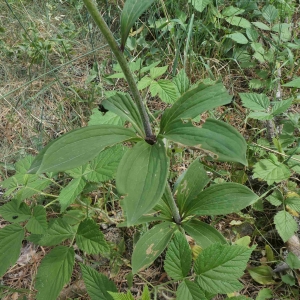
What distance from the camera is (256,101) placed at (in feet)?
6.93

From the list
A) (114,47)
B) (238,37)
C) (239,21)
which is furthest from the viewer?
(239,21)

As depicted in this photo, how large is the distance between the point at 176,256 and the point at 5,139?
1.71 metres

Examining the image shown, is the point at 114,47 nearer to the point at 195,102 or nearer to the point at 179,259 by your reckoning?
the point at 195,102

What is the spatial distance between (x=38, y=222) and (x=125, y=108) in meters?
0.65

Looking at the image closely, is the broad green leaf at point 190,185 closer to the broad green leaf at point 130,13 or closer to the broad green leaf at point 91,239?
the broad green leaf at point 91,239

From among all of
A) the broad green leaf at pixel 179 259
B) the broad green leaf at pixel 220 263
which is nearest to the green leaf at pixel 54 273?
the broad green leaf at pixel 179 259

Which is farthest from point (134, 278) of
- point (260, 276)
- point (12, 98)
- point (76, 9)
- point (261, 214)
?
point (76, 9)

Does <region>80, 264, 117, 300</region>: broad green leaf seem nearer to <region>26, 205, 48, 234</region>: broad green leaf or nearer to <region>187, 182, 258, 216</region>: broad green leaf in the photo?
<region>26, 205, 48, 234</region>: broad green leaf

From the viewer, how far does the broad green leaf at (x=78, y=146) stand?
1.14 meters

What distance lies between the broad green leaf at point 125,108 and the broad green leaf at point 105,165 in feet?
0.99

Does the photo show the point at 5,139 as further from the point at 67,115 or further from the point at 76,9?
the point at 76,9

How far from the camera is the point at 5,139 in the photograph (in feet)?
8.08

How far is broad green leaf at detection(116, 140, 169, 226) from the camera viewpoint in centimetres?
110

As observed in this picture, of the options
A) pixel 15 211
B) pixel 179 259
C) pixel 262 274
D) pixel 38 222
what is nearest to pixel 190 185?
pixel 179 259
